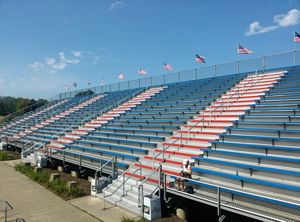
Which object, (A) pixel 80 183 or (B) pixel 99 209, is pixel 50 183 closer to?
(A) pixel 80 183

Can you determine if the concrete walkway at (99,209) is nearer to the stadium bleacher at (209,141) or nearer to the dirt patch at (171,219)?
the stadium bleacher at (209,141)

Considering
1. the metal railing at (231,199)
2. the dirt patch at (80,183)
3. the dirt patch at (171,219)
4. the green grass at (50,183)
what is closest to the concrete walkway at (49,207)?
the green grass at (50,183)

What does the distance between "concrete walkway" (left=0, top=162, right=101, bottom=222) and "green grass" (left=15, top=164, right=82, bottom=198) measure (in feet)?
0.83

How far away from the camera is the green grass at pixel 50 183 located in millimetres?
10952

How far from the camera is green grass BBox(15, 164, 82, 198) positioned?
11.0 meters

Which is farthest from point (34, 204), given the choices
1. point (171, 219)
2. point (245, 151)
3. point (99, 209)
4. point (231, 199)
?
point (245, 151)

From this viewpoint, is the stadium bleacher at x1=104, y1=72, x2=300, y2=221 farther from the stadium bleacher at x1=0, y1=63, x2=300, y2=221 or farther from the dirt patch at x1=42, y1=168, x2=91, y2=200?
the dirt patch at x1=42, y1=168, x2=91, y2=200

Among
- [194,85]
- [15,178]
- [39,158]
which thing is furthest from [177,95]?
[15,178]

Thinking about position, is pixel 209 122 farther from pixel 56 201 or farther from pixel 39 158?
pixel 39 158

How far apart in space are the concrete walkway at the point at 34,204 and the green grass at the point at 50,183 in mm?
254

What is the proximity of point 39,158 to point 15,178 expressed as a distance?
7.72 feet

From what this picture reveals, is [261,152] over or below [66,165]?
over

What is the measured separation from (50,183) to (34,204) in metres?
2.37

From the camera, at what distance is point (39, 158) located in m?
16.2
